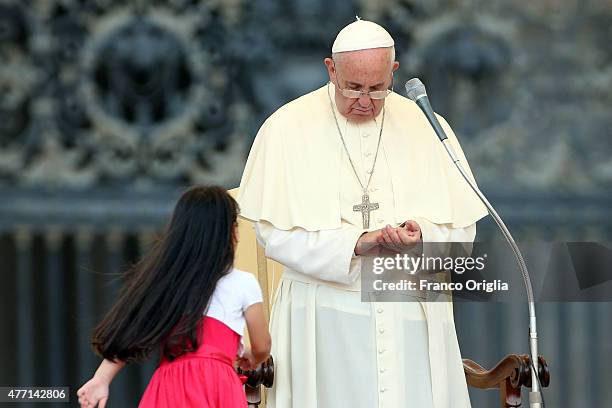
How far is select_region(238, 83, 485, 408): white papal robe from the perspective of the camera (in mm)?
5629

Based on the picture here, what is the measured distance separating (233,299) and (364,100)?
91cm

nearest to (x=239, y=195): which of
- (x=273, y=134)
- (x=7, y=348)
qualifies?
(x=273, y=134)

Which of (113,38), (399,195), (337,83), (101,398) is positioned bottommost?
(101,398)

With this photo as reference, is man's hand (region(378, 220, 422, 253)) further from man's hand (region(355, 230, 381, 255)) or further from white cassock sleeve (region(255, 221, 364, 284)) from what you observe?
white cassock sleeve (region(255, 221, 364, 284))

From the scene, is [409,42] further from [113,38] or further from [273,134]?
[273,134]

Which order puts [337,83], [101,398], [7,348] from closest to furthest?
[101,398] → [337,83] → [7,348]

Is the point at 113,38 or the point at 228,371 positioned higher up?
the point at 113,38

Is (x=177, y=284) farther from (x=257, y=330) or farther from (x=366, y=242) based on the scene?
(x=366, y=242)

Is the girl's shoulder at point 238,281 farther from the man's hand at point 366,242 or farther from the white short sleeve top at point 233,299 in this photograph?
the man's hand at point 366,242

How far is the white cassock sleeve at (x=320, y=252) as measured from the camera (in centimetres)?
556

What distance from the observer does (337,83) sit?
5.66 metres

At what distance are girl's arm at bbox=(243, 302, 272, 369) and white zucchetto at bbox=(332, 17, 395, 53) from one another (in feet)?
3.15

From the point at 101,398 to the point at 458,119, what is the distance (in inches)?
134

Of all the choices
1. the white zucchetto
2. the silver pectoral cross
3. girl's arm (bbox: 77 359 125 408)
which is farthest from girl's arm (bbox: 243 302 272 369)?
the white zucchetto
